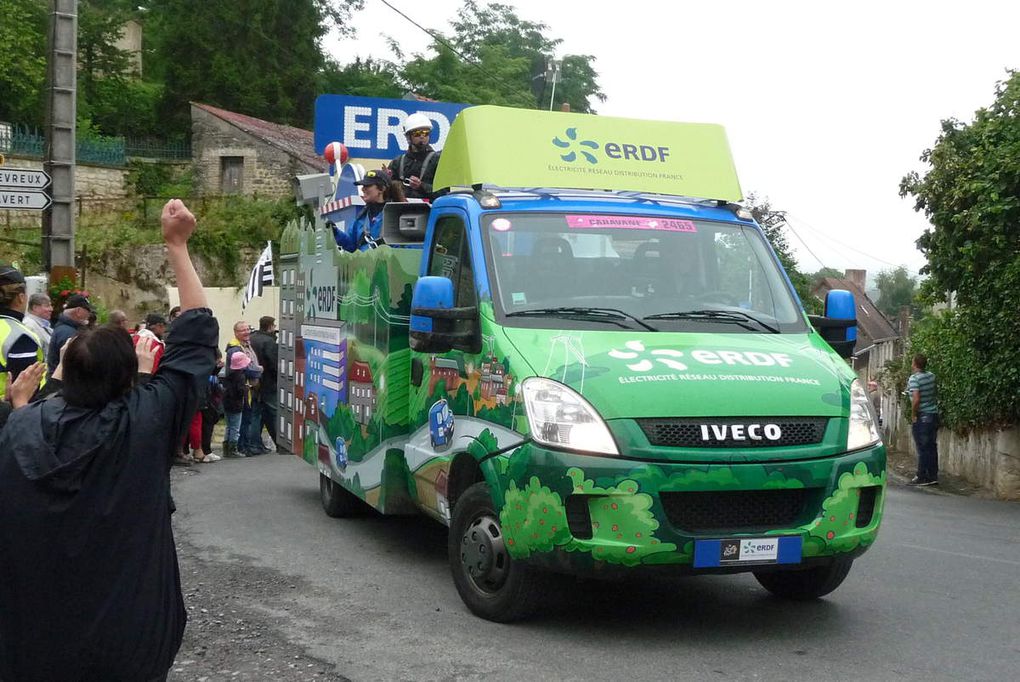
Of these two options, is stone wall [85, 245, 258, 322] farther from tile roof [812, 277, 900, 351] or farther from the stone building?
tile roof [812, 277, 900, 351]

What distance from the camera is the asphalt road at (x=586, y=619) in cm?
593

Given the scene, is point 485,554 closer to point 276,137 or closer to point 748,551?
point 748,551

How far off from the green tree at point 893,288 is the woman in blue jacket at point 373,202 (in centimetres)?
13738

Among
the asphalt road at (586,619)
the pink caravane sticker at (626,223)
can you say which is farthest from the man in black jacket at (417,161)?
the asphalt road at (586,619)

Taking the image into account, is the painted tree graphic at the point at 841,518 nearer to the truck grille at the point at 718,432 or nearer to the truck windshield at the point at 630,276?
the truck grille at the point at 718,432

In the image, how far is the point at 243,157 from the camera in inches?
1836

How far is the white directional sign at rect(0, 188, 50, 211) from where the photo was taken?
14125 mm

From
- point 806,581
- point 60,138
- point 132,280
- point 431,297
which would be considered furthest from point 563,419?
point 132,280

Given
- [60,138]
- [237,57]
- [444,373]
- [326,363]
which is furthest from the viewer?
[237,57]

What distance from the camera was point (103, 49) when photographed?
5688cm

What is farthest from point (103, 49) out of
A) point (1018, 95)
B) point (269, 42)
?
point (1018, 95)

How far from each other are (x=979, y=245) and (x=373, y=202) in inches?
335

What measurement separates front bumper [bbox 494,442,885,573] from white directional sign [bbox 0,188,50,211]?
383 inches

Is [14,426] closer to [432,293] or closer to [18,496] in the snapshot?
[18,496]
